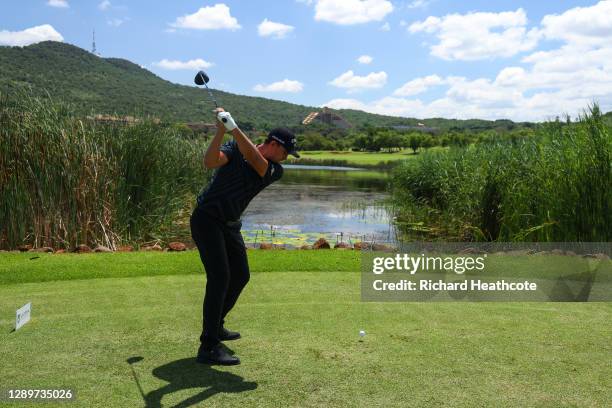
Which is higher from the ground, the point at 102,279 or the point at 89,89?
the point at 89,89

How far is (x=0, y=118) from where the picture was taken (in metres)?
10.1

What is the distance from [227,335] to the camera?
4273mm

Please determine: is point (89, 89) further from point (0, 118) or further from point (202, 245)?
point (202, 245)

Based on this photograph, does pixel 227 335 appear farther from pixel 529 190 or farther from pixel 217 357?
pixel 529 190

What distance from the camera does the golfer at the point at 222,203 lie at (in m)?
3.85

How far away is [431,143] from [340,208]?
5625 centimetres

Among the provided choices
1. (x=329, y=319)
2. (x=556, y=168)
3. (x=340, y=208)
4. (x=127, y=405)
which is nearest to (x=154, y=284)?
(x=329, y=319)

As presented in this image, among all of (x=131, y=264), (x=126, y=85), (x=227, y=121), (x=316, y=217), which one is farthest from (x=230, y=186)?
(x=126, y=85)

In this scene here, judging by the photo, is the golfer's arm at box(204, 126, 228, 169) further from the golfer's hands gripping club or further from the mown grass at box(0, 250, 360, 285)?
the mown grass at box(0, 250, 360, 285)

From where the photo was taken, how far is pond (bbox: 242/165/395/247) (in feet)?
51.4

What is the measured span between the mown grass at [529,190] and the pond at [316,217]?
4.40ft

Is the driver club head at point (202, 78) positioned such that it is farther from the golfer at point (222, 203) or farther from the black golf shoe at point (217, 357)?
the black golf shoe at point (217, 357)

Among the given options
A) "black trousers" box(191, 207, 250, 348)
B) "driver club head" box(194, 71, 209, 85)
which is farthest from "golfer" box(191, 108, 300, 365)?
"driver club head" box(194, 71, 209, 85)

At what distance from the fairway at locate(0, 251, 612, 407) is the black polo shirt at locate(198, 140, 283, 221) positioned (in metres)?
0.97
